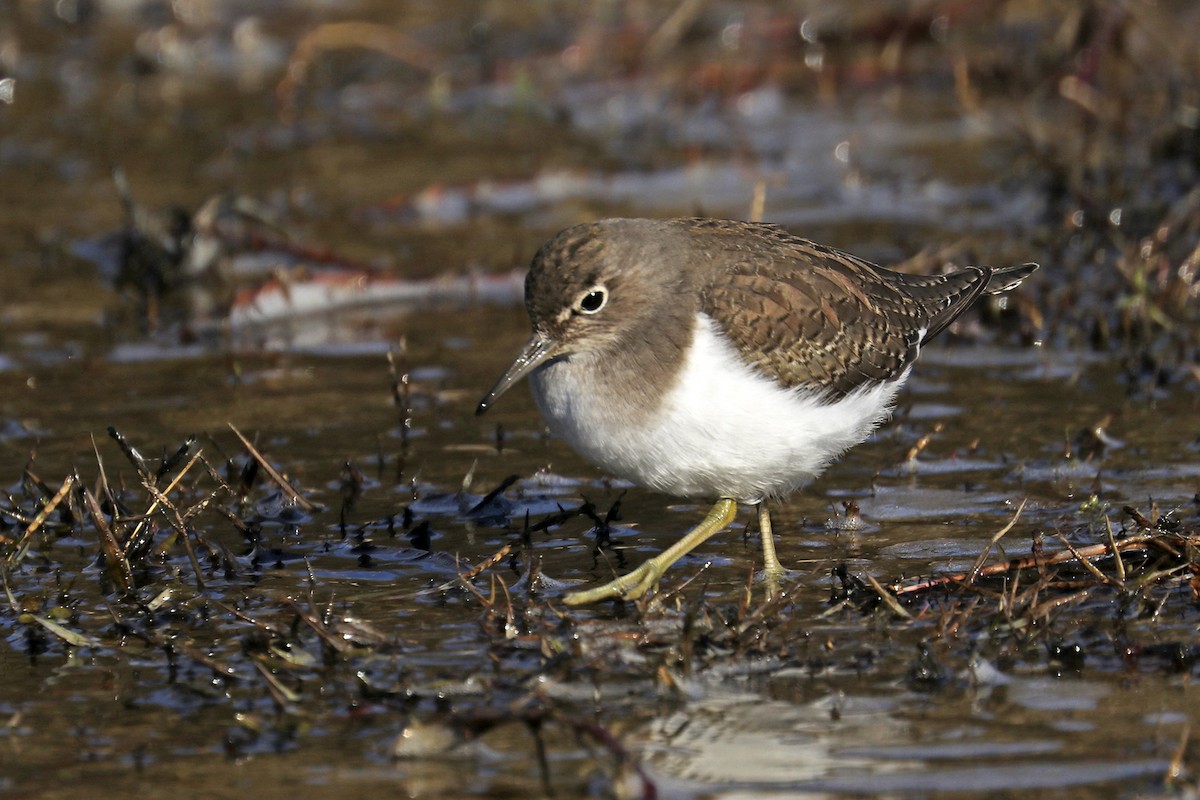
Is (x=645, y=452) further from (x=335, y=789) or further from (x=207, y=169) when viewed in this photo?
(x=207, y=169)

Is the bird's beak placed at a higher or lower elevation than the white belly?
higher

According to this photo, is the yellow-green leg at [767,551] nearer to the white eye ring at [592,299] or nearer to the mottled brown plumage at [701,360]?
the mottled brown plumage at [701,360]

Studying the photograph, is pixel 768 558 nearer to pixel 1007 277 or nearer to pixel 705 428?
pixel 705 428

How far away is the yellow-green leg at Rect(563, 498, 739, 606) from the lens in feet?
18.9

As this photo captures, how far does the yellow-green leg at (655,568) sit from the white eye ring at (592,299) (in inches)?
35.0

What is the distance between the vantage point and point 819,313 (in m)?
6.51

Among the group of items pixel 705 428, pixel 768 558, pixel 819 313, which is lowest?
pixel 768 558

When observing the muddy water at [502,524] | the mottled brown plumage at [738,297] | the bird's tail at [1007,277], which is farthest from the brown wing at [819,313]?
the muddy water at [502,524]

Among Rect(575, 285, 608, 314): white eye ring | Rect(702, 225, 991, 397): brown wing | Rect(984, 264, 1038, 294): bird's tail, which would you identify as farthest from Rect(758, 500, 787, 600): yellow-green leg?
Rect(984, 264, 1038, 294): bird's tail

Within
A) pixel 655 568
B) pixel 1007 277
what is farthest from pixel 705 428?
pixel 1007 277

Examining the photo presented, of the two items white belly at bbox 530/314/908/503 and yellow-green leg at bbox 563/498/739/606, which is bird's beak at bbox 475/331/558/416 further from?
yellow-green leg at bbox 563/498/739/606

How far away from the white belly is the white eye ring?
18 centimetres

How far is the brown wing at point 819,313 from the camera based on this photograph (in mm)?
6195

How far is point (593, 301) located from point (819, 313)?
3.07 feet
